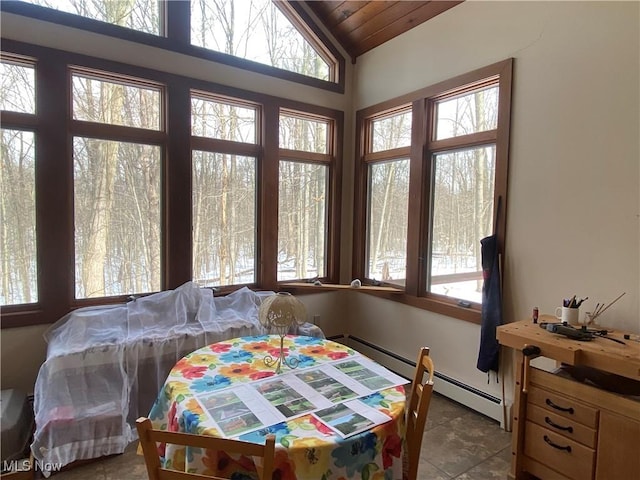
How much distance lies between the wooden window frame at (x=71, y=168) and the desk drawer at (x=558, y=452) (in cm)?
229

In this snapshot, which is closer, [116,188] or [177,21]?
[116,188]

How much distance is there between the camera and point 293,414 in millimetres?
1379

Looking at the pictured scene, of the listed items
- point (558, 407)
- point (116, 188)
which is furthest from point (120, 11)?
point (558, 407)

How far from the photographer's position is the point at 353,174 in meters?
4.01

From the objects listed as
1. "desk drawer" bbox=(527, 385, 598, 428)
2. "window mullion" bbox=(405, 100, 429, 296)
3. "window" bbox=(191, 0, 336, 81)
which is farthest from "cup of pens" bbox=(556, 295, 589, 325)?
"window" bbox=(191, 0, 336, 81)

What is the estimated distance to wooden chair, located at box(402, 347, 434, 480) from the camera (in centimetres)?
144

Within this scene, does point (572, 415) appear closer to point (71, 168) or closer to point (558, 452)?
point (558, 452)

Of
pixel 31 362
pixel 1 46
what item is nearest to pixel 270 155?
pixel 1 46

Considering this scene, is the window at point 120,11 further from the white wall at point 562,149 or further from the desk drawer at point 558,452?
the desk drawer at point 558,452

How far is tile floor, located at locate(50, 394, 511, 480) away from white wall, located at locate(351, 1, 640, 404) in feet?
1.00

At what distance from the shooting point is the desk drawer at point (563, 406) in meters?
1.80

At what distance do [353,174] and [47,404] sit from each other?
3042 millimetres

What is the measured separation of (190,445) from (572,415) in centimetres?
177

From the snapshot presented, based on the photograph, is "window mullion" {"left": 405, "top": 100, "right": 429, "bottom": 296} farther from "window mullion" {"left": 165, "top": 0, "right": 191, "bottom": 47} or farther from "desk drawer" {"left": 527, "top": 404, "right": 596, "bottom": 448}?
"window mullion" {"left": 165, "top": 0, "right": 191, "bottom": 47}
